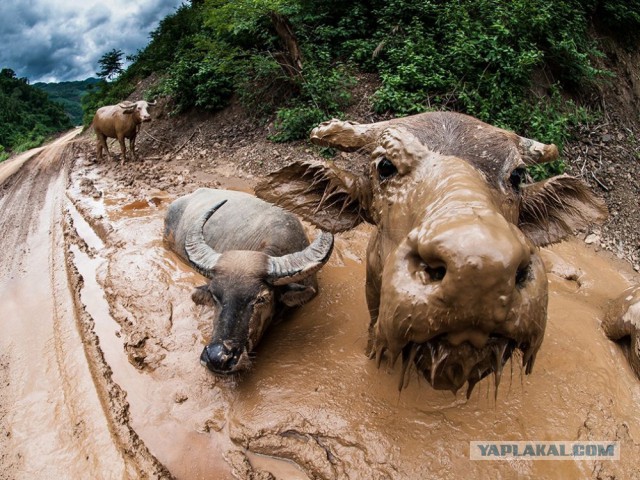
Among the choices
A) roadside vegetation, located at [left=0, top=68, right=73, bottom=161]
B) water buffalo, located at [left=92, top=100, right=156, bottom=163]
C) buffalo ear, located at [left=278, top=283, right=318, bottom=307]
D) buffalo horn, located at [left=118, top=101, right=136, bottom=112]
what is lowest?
buffalo ear, located at [left=278, top=283, right=318, bottom=307]

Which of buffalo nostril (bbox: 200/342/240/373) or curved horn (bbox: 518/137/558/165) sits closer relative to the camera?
curved horn (bbox: 518/137/558/165)

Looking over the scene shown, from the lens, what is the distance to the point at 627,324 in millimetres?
3389

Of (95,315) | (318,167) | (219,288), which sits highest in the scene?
(318,167)

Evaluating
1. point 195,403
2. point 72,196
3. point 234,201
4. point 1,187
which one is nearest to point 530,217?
point 195,403

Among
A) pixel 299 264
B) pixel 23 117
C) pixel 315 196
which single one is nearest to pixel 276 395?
pixel 299 264

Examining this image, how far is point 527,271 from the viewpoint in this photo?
1631 millimetres

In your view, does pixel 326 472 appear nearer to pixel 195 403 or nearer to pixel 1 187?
pixel 195 403

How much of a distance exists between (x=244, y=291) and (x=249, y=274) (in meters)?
0.18

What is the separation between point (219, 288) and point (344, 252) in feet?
7.67

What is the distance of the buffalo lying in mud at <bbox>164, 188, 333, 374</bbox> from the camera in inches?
133

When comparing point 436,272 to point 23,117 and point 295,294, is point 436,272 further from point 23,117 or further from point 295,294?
point 23,117

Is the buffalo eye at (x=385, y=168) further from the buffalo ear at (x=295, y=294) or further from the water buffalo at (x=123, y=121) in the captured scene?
the water buffalo at (x=123, y=121)

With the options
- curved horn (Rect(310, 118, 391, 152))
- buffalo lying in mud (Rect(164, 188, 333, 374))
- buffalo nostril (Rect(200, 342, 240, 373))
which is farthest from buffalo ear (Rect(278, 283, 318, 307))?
curved horn (Rect(310, 118, 391, 152))

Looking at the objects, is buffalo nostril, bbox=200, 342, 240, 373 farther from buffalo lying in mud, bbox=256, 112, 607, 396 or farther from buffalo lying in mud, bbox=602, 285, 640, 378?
buffalo lying in mud, bbox=602, 285, 640, 378
